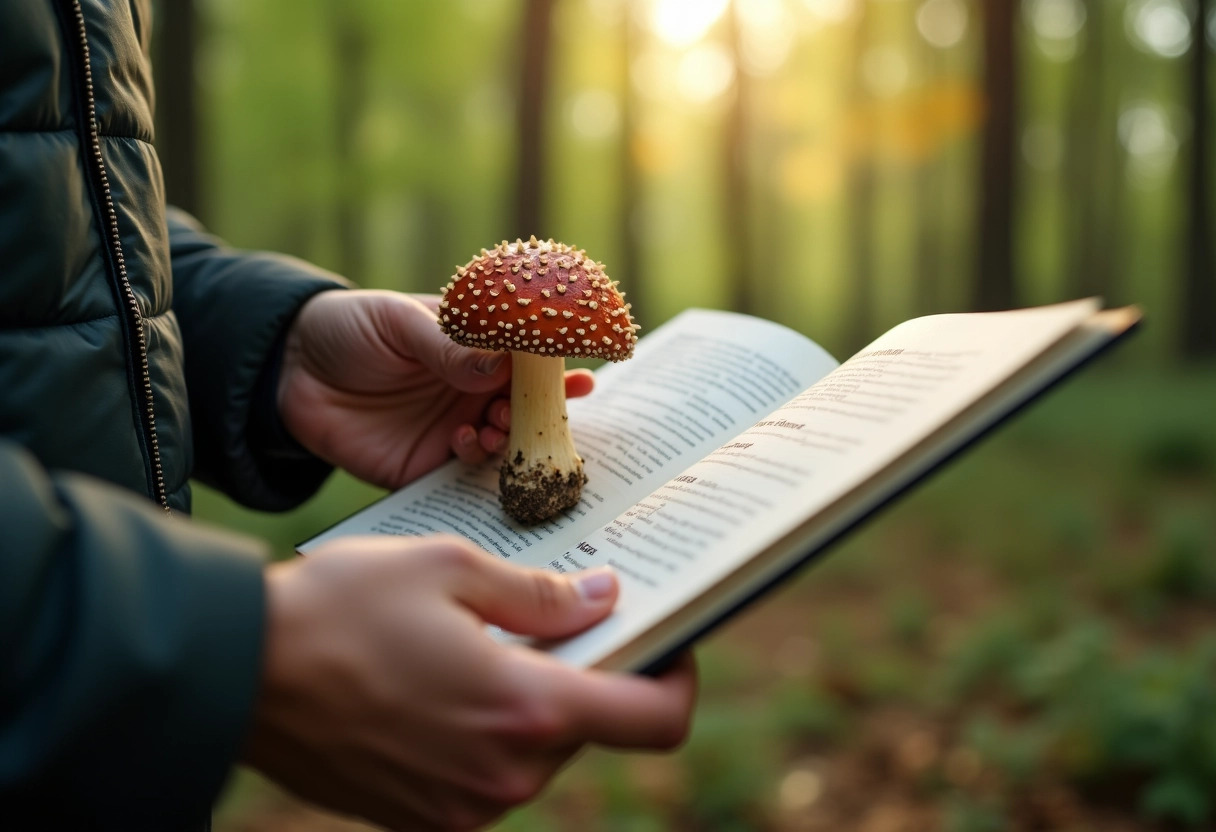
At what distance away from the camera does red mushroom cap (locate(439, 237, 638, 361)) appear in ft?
5.10

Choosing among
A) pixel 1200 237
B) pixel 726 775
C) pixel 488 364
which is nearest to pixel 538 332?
pixel 488 364

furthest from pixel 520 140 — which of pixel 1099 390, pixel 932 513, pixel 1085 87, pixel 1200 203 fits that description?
pixel 1085 87

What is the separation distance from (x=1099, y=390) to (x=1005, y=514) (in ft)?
15.0

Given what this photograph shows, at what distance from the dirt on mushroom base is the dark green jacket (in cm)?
54

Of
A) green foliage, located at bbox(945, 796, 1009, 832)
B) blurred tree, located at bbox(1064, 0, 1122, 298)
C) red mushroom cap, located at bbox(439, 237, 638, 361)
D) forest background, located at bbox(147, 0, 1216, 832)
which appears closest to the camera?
red mushroom cap, located at bbox(439, 237, 638, 361)

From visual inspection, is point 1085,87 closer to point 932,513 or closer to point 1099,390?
point 1099,390

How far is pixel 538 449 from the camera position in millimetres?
1689

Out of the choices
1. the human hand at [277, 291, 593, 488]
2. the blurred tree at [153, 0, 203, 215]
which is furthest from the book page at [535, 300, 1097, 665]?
the blurred tree at [153, 0, 203, 215]

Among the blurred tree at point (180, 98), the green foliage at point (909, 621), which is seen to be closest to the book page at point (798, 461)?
the green foliage at point (909, 621)

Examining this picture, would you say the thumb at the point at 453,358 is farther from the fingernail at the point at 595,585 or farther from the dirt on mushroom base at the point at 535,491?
the fingernail at the point at 595,585

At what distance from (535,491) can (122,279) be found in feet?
2.42

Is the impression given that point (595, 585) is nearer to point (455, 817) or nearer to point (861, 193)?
point (455, 817)

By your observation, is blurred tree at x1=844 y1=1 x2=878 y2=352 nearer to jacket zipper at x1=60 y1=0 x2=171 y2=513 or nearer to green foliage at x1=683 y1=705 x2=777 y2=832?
green foliage at x1=683 y1=705 x2=777 y2=832

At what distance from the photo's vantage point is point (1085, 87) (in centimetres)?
1627
